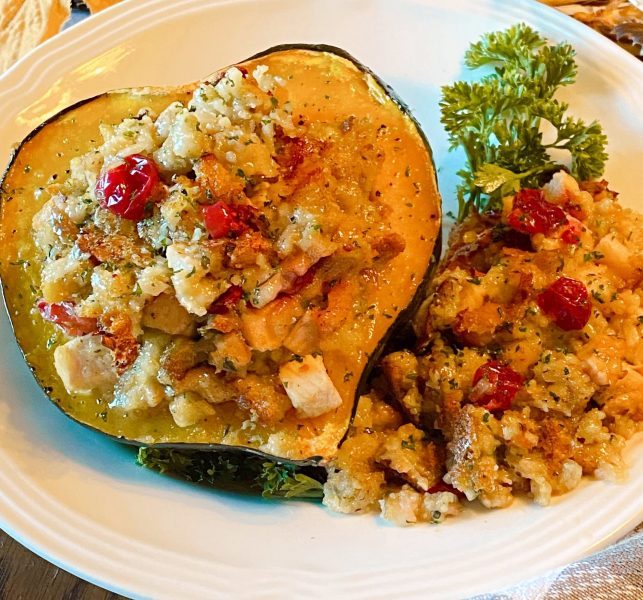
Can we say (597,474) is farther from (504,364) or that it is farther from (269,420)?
(269,420)

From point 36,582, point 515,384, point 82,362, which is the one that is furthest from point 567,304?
point 36,582

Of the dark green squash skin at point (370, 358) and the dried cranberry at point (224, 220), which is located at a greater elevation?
the dried cranberry at point (224, 220)

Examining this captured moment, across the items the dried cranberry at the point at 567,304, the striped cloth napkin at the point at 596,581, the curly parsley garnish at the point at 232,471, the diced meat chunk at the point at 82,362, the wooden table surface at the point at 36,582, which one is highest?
the diced meat chunk at the point at 82,362

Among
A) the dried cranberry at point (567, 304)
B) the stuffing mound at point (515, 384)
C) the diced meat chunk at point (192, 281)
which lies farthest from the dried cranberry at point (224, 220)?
the dried cranberry at point (567, 304)

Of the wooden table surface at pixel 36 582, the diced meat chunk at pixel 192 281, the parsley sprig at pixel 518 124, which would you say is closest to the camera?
the diced meat chunk at pixel 192 281

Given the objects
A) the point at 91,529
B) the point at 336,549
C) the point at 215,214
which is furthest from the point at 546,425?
the point at 91,529

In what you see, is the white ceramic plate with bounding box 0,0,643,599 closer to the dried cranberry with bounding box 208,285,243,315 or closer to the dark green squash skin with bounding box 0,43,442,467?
the dark green squash skin with bounding box 0,43,442,467

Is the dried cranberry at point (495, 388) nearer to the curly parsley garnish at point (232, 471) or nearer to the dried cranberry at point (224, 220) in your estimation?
the curly parsley garnish at point (232, 471)

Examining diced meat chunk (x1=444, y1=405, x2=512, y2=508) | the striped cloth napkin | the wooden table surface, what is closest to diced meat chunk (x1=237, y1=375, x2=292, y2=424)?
diced meat chunk (x1=444, y1=405, x2=512, y2=508)
